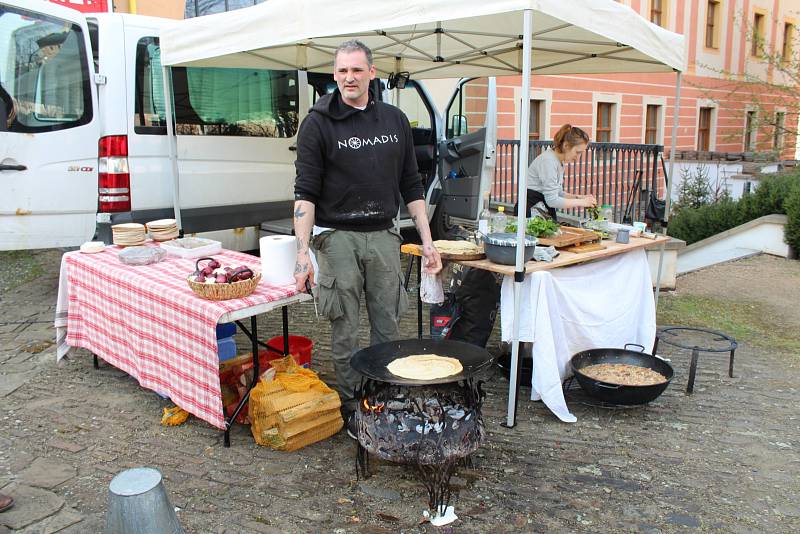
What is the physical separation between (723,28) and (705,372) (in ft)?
61.3

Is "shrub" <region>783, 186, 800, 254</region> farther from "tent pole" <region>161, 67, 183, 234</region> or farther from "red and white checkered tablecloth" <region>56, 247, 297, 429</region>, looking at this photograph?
"tent pole" <region>161, 67, 183, 234</region>

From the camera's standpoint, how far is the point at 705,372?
15.3ft

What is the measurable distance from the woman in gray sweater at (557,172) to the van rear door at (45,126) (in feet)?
11.8

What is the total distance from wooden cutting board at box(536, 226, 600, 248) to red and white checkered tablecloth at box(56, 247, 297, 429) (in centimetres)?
172

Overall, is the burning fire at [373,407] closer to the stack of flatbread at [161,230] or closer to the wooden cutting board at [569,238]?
the wooden cutting board at [569,238]

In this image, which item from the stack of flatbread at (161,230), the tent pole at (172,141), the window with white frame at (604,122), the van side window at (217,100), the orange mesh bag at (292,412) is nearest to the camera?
the orange mesh bag at (292,412)

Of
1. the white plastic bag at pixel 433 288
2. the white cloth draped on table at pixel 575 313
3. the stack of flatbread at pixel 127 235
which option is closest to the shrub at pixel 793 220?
the white cloth draped on table at pixel 575 313

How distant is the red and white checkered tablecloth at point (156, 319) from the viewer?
3.33 metres

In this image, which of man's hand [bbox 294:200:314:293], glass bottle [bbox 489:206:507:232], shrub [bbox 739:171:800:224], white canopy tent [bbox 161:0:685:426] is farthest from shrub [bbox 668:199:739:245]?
man's hand [bbox 294:200:314:293]

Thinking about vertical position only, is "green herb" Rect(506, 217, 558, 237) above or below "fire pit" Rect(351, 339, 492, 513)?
above

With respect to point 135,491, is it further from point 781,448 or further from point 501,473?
point 781,448

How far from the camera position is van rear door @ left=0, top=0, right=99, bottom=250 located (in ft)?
16.3

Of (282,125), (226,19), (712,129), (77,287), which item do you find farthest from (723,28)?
(77,287)

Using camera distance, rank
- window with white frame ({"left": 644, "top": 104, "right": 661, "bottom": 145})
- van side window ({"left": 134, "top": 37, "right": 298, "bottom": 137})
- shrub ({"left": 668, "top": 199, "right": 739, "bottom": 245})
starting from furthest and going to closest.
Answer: window with white frame ({"left": 644, "top": 104, "right": 661, "bottom": 145})
shrub ({"left": 668, "top": 199, "right": 739, "bottom": 245})
van side window ({"left": 134, "top": 37, "right": 298, "bottom": 137})
